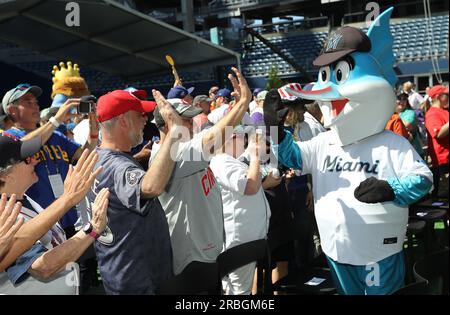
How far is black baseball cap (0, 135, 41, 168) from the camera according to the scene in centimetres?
186

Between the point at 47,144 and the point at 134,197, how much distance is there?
72.5 inches

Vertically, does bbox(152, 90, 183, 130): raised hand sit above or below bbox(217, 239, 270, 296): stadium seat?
above

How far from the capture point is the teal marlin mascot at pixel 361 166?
8.16ft

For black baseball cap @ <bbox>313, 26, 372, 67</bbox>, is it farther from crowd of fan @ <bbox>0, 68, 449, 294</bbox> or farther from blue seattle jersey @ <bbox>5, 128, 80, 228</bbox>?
blue seattle jersey @ <bbox>5, 128, 80, 228</bbox>

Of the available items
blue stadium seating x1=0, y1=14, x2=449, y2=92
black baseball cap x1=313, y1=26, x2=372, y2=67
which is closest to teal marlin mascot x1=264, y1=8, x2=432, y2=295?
black baseball cap x1=313, y1=26, x2=372, y2=67

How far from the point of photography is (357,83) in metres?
2.55

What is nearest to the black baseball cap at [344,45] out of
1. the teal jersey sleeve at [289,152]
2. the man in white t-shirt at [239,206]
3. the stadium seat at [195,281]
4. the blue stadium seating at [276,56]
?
the teal jersey sleeve at [289,152]

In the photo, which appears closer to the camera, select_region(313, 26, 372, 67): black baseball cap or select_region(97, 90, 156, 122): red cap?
select_region(97, 90, 156, 122): red cap

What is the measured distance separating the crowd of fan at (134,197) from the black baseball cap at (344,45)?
54cm

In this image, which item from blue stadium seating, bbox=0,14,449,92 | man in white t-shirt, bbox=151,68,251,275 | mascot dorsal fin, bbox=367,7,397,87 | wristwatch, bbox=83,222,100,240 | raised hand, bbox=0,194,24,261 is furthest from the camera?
blue stadium seating, bbox=0,14,449,92

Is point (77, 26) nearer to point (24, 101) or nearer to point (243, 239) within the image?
point (24, 101)

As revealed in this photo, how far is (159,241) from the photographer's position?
226cm

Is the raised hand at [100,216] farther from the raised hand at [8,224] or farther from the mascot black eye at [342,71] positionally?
the mascot black eye at [342,71]
